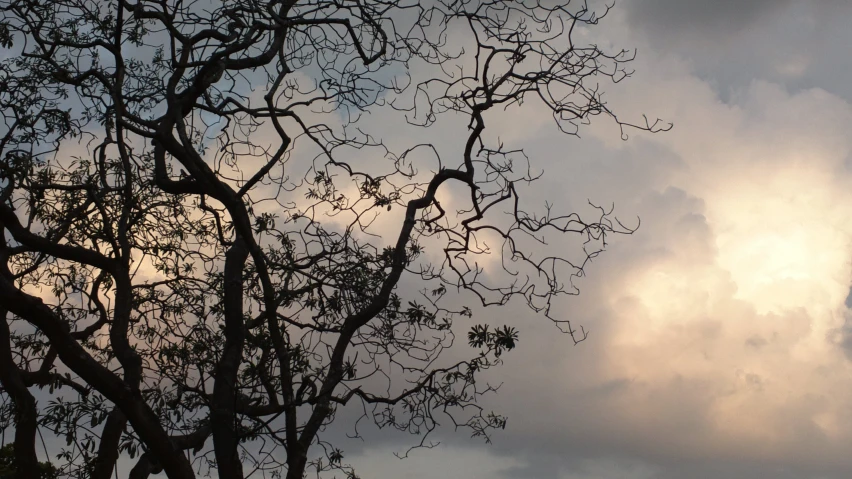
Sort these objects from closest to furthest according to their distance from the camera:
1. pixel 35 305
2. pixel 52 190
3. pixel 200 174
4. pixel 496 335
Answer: pixel 35 305, pixel 200 174, pixel 496 335, pixel 52 190

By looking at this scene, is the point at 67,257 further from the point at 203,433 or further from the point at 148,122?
the point at 203,433

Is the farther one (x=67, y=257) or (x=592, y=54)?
(x=592, y=54)

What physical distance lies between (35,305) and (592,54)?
567 centimetres

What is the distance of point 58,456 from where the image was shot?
27.6 ft

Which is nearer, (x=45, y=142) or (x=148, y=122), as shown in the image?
(x=148, y=122)

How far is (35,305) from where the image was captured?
271 inches

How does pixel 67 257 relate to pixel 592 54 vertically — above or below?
below

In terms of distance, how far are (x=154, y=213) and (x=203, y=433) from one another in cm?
284

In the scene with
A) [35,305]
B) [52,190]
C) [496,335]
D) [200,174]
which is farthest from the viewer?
[52,190]

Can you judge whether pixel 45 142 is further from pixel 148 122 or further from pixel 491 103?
pixel 491 103

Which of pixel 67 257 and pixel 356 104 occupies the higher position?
pixel 356 104

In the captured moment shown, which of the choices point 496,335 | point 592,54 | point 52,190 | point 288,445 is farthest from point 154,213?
point 592,54

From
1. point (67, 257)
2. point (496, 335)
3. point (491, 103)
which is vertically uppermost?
point (491, 103)

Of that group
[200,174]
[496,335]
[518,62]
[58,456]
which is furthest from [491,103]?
[58,456]
